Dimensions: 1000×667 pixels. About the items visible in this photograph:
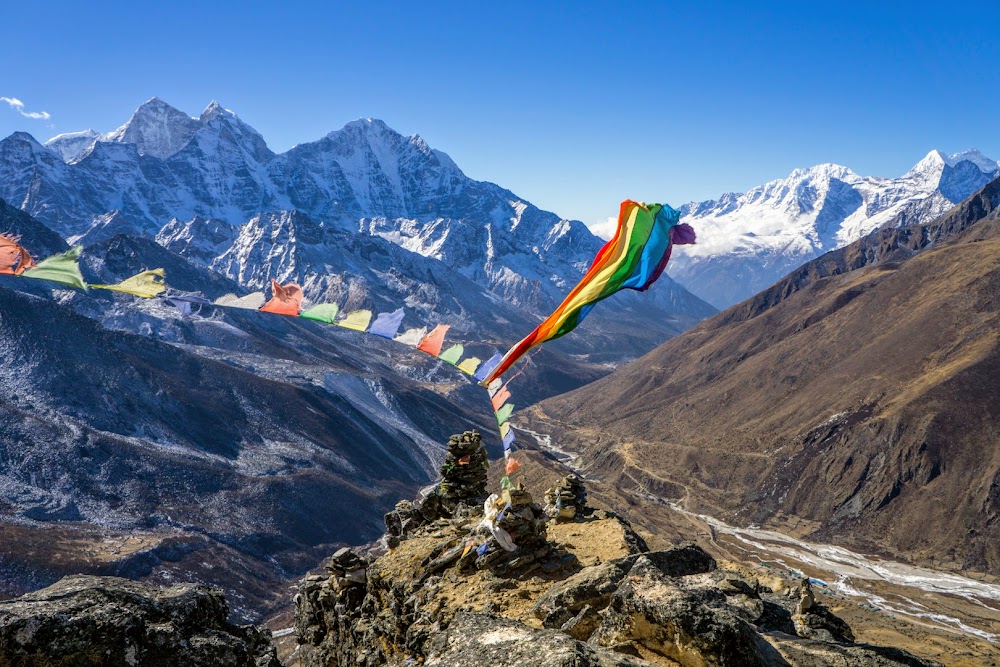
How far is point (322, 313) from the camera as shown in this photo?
12883 millimetres

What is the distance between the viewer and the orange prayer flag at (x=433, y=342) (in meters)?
14.1

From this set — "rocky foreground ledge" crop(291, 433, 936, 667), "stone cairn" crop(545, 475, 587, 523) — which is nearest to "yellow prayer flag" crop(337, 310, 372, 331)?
"rocky foreground ledge" crop(291, 433, 936, 667)

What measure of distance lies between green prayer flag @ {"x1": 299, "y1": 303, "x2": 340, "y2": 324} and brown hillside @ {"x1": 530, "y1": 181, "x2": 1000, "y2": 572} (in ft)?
291

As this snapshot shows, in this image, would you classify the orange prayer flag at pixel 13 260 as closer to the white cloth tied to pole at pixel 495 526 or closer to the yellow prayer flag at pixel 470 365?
the yellow prayer flag at pixel 470 365

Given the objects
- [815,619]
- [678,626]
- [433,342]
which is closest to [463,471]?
[433,342]

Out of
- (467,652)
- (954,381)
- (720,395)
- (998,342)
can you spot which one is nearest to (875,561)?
(954,381)

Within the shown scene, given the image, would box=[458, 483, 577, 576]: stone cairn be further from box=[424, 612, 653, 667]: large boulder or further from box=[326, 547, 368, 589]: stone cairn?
box=[424, 612, 653, 667]: large boulder

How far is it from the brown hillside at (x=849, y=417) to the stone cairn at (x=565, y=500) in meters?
76.2

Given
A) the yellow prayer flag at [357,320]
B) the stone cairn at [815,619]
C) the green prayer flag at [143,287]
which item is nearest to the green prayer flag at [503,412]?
the yellow prayer flag at [357,320]

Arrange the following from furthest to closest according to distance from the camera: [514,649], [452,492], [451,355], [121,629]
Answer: [452,492] < [451,355] < [121,629] < [514,649]

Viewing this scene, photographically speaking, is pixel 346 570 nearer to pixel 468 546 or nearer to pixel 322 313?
pixel 468 546

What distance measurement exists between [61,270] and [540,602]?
10718mm

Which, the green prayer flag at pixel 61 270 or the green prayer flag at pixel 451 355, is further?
the green prayer flag at pixel 451 355

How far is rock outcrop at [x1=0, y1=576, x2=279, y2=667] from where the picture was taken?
7.58 metres
